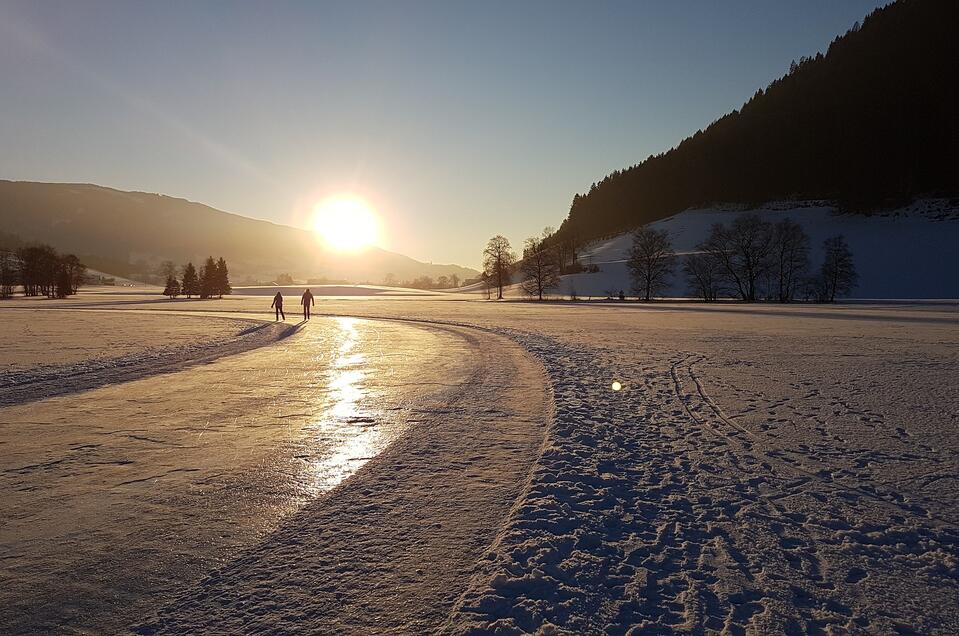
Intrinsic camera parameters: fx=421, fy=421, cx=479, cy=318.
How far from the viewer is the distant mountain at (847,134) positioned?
9406 centimetres

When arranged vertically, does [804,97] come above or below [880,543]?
above

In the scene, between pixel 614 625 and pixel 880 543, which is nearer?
pixel 614 625

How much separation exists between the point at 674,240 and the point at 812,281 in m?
46.2

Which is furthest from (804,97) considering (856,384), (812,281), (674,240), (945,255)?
(856,384)

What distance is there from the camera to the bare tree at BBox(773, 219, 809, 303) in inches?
2440

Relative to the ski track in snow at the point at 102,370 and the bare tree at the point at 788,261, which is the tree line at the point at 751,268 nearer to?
the bare tree at the point at 788,261

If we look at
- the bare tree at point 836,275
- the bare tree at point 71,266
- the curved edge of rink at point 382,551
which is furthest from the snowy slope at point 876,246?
the bare tree at point 71,266

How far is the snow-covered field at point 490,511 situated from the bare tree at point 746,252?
60346mm

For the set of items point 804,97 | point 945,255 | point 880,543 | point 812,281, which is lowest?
point 880,543

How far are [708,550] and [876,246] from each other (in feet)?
331

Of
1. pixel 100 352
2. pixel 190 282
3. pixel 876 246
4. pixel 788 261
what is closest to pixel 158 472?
pixel 100 352

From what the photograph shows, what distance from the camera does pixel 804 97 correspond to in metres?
122

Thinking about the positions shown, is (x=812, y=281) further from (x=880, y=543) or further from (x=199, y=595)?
(x=199, y=595)

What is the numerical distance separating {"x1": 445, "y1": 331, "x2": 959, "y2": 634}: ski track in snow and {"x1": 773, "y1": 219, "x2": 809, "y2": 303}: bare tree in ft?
219
